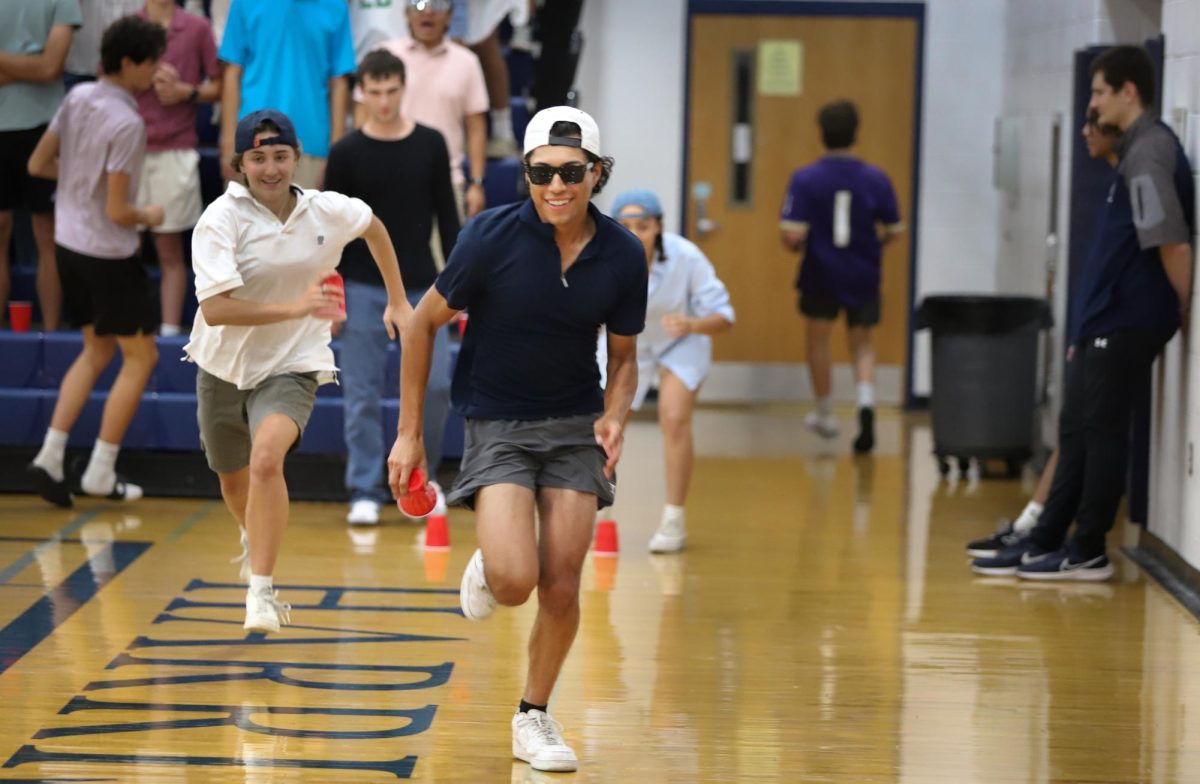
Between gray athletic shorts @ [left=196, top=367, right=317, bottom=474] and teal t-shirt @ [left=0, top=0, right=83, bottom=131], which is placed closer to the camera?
gray athletic shorts @ [left=196, top=367, right=317, bottom=474]

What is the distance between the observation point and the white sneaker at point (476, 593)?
15.6 ft

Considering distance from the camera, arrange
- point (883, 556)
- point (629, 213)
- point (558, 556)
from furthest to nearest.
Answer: point (883, 556) → point (629, 213) → point (558, 556)

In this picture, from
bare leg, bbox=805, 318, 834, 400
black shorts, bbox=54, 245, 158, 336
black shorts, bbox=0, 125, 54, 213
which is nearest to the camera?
black shorts, bbox=54, 245, 158, 336

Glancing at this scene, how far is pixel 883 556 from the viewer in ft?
25.5

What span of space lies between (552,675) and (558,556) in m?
0.36

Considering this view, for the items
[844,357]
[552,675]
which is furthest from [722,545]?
[844,357]

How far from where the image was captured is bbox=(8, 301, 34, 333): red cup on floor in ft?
29.2

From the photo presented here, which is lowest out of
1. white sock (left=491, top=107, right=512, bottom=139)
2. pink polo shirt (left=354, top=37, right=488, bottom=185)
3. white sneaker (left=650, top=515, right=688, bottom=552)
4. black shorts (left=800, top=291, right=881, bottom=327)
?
white sneaker (left=650, top=515, right=688, bottom=552)

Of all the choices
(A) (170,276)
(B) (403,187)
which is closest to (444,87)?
(B) (403,187)

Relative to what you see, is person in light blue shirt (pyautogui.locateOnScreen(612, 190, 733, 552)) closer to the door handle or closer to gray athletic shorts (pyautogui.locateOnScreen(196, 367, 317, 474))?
gray athletic shorts (pyautogui.locateOnScreen(196, 367, 317, 474))

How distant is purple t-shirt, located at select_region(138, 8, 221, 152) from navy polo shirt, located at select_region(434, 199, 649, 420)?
485 cm

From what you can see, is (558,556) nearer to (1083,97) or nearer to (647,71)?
(1083,97)

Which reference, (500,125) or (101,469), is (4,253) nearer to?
(101,469)

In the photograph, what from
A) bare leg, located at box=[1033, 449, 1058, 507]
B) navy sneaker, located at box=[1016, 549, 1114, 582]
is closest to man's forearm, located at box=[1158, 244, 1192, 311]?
bare leg, located at box=[1033, 449, 1058, 507]
